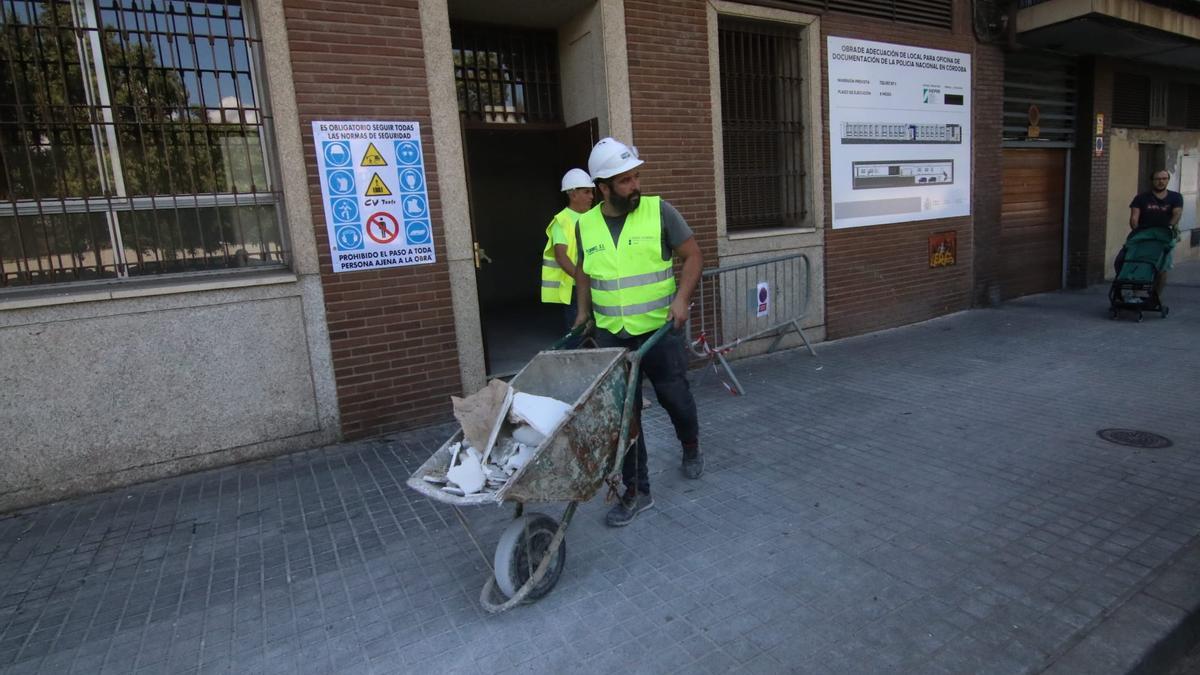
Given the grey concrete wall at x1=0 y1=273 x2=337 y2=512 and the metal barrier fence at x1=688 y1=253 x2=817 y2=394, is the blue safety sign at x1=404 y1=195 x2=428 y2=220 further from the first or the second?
the metal barrier fence at x1=688 y1=253 x2=817 y2=394

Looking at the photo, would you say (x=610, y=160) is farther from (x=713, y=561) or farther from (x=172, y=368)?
(x=172, y=368)

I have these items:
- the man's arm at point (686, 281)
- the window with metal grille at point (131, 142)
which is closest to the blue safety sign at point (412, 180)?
the window with metal grille at point (131, 142)

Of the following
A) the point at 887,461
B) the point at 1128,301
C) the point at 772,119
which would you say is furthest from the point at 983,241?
the point at 887,461

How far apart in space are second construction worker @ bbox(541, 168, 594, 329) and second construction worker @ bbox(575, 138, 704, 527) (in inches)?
57.4

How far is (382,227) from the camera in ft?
17.4

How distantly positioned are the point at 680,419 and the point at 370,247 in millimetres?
2844

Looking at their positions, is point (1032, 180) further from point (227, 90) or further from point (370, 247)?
point (227, 90)

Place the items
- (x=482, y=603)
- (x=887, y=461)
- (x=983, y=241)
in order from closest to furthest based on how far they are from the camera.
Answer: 1. (x=482, y=603)
2. (x=887, y=461)
3. (x=983, y=241)

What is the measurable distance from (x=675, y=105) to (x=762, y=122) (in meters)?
1.41

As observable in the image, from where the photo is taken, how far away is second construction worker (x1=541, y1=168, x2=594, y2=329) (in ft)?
17.5

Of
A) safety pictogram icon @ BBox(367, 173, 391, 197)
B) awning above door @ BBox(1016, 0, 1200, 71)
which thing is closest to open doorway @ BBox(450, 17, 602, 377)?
safety pictogram icon @ BBox(367, 173, 391, 197)

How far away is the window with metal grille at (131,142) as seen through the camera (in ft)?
14.5

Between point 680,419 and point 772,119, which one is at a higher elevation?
point 772,119

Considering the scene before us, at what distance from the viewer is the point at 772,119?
7.63 metres
